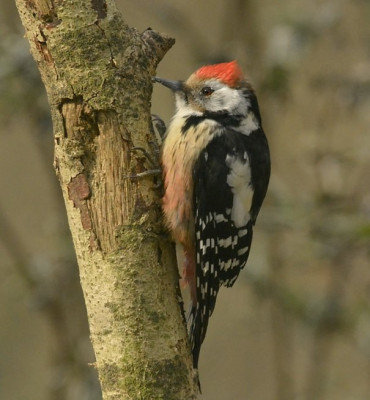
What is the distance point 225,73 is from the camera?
12.8 feet

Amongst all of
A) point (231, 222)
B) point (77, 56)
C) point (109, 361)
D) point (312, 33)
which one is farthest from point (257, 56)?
point (109, 361)

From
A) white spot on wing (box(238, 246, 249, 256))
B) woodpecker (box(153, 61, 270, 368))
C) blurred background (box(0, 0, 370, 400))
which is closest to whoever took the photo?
woodpecker (box(153, 61, 270, 368))

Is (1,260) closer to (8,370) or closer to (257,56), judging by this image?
(8,370)

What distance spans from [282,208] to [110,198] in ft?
6.66

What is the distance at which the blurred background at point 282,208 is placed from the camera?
4.82m

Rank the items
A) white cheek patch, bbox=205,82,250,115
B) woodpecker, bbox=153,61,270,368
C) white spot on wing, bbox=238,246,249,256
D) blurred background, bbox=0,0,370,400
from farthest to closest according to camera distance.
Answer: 1. blurred background, bbox=0,0,370,400
2. white cheek patch, bbox=205,82,250,115
3. white spot on wing, bbox=238,246,249,256
4. woodpecker, bbox=153,61,270,368

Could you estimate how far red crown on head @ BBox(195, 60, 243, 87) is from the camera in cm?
390

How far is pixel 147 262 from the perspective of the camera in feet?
9.96

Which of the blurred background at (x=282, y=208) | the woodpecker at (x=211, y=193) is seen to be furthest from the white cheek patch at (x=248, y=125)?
the blurred background at (x=282, y=208)

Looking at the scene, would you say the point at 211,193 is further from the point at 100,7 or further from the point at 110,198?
the point at 100,7

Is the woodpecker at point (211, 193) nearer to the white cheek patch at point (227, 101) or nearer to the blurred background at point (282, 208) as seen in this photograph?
the white cheek patch at point (227, 101)

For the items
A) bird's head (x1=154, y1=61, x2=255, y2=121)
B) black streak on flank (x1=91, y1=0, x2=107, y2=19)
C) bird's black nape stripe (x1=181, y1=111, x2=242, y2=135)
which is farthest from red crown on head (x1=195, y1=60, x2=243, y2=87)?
black streak on flank (x1=91, y1=0, x2=107, y2=19)

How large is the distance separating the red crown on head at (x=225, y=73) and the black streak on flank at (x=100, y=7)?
104 cm

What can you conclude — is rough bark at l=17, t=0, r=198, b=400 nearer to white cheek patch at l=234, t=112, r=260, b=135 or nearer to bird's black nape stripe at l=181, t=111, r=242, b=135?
bird's black nape stripe at l=181, t=111, r=242, b=135
